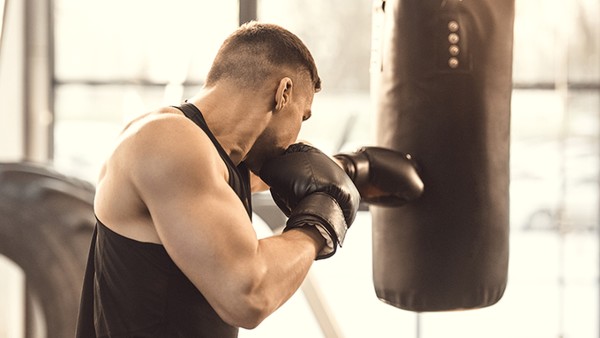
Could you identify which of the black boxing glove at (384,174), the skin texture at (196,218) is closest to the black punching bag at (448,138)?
the black boxing glove at (384,174)

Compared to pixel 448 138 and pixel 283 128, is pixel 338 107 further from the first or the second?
pixel 283 128

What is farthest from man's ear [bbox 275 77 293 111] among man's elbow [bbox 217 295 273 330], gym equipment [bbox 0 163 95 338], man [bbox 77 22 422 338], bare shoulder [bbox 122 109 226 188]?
gym equipment [bbox 0 163 95 338]

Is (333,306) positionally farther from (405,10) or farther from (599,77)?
(405,10)

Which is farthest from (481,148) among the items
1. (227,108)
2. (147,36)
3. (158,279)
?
(147,36)

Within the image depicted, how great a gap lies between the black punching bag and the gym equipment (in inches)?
33.2

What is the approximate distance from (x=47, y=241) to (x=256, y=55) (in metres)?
0.94

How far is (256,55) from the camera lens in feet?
4.94

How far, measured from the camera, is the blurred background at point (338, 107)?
3607 millimetres

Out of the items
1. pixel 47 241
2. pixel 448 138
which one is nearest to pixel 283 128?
pixel 448 138

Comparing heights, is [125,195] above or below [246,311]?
above

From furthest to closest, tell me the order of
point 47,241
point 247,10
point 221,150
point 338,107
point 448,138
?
point 338,107 → point 247,10 → point 47,241 → point 448,138 → point 221,150

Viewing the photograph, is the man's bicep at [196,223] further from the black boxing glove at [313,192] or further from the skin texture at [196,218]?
the black boxing glove at [313,192]

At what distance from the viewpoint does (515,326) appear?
375cm

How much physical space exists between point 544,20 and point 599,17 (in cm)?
28
